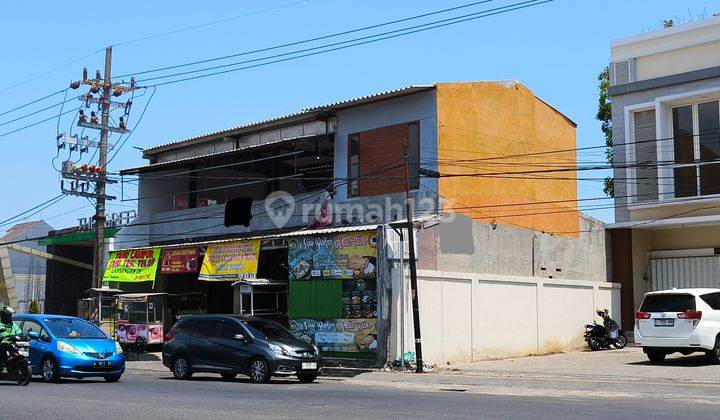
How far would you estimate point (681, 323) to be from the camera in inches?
797

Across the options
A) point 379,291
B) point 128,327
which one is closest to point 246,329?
point 379,291

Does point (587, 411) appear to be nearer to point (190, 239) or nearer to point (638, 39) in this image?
point (638, 39)

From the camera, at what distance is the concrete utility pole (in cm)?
3019

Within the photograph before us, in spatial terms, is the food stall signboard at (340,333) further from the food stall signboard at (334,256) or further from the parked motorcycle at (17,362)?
the parked motorcycle at (17,362)

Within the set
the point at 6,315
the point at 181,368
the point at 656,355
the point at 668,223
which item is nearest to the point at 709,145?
the point at 668,223

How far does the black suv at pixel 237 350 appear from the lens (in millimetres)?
19172

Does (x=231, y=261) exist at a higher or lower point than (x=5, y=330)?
higher

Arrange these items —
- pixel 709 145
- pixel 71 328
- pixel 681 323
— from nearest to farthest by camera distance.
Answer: pixel 71 328, pixel 681 323, pixel 709 145

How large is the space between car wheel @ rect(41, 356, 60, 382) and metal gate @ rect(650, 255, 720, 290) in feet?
68.9

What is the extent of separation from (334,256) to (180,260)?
792 centimetres

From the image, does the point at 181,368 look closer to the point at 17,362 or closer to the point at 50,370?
the point at 50,370

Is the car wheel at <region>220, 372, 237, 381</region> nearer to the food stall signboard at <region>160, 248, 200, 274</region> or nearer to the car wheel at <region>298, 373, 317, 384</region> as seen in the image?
the car wheel at <region>298, 373, 317, 384</region>

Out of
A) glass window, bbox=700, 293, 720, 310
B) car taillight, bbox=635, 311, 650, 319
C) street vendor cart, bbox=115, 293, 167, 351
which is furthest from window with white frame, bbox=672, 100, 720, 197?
street vendor cart, bbox=115, 293, 167, 351

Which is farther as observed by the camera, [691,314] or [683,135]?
[683,135]
